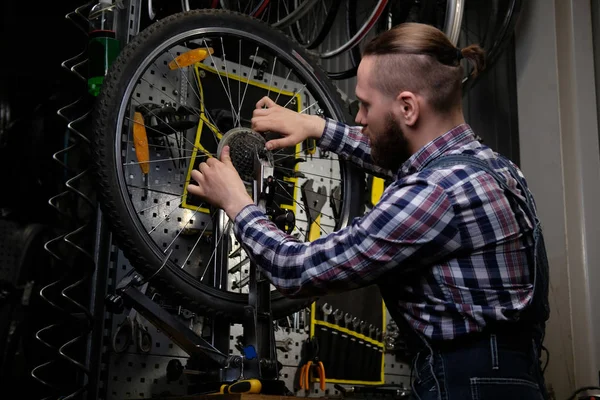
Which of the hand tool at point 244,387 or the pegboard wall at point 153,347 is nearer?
the hand tool at point 244,387

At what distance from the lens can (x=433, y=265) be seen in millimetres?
1246

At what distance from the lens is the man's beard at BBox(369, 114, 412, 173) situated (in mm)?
1409

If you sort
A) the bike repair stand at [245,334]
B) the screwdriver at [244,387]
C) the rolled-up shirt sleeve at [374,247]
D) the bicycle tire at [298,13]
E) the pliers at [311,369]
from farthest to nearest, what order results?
1. the bicycle tire at [298,13]
2. the pliers at [311,369]
3. the bike repair stand at [245,334]
4. the screwdriver at [244,387]
5. the rolled-up shirt sleeve at [374,247]

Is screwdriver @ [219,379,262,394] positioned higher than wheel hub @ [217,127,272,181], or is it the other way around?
wheel hub @ [217,127,272,181]

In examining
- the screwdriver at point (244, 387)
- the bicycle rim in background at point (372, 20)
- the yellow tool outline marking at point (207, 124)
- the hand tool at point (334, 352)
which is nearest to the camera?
the screwdriver at point (244, 387)

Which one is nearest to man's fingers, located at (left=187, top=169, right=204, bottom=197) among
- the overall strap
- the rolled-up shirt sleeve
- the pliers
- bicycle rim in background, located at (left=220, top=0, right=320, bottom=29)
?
the rolled-up shirt sleeve

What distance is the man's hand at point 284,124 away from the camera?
1719 millimetres

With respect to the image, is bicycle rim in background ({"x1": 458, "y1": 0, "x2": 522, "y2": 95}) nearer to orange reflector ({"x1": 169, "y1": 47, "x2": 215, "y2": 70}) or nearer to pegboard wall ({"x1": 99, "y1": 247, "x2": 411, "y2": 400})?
orange reflector ({"x1": 169, "y1": 47, "x2": 215, "y2": 70})

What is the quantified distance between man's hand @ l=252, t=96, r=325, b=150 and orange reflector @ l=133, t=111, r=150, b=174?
0.89ft

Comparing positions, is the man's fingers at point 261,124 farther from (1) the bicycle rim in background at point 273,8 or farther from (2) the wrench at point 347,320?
(1) the bicycle rim in background at point 273,8

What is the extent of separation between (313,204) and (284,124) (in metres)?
0.49

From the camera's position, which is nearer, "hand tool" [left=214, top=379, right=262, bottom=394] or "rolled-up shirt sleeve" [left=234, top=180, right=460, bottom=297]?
"rolled-up shirt sleeve" [left=234, top=180, right=460, bottom=297]

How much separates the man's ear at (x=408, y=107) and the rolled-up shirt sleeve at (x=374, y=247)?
0.64ft

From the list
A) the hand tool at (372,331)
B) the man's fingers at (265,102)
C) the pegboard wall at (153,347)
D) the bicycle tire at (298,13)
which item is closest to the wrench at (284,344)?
the pegboard wall at (153,347)
